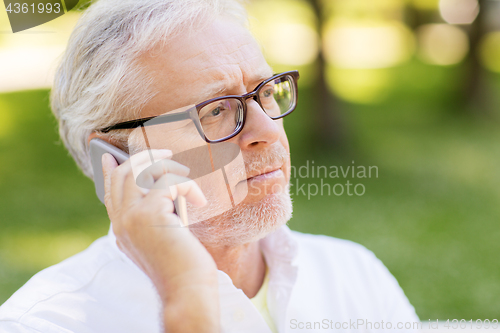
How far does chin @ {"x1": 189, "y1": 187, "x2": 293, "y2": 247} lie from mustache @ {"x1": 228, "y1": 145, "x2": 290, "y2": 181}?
11 centimetres

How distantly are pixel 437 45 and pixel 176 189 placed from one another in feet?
64.7

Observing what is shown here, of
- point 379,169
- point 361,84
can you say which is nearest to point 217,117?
point 379,169

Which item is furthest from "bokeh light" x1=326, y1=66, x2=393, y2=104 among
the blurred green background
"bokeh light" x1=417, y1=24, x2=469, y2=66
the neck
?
the neck

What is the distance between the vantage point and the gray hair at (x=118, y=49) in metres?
1.53

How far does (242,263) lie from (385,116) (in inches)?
358

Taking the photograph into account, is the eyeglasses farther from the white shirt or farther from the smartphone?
the white shirt

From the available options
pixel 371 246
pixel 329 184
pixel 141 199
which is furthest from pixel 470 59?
pixel 141 199

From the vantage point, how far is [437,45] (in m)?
18.1

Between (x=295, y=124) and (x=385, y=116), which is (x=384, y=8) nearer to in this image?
(x=385, y=116)

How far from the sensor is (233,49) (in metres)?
1.58

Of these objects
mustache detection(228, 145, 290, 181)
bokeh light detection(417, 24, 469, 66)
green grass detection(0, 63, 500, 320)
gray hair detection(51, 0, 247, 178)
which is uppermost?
gray hair detection(51, 0, 247, 178)

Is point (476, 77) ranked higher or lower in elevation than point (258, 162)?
lower

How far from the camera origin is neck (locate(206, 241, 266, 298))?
175 cm

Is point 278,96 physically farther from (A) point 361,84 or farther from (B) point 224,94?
(A) point 361,84
